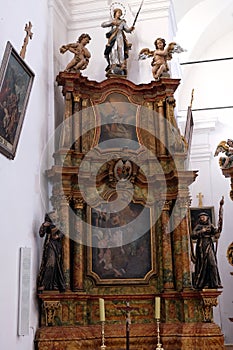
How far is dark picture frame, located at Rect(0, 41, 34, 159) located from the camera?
6504 millimetres

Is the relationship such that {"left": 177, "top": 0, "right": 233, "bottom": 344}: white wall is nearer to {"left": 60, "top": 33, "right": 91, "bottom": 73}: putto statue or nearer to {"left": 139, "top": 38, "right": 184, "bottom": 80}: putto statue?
{"left": 139, "top": 38, "right": 184, "bottom": 80}: putto statue

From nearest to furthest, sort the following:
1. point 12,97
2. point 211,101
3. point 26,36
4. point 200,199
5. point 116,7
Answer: point 12,97 < point 26,36 < point 116,7 < point 200,199 < point 211,101

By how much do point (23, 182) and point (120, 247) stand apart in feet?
5.96

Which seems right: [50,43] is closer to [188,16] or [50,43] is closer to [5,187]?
[5,187]

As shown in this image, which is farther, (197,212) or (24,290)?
(197,212)

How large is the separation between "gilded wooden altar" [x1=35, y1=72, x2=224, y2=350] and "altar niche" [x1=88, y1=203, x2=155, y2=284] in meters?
0.01

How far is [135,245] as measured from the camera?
8.12 metres

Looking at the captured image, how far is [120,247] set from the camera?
8.07 m

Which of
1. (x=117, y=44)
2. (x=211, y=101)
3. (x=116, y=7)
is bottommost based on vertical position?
(x=117, y=44)

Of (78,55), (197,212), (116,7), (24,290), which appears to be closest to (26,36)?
(78,55)

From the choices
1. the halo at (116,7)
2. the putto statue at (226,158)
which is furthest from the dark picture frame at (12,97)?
the putto statue at (226,158)

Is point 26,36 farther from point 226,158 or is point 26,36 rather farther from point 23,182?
point 226,158

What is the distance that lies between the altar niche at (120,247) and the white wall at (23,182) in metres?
0.87

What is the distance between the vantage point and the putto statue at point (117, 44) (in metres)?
9.19
